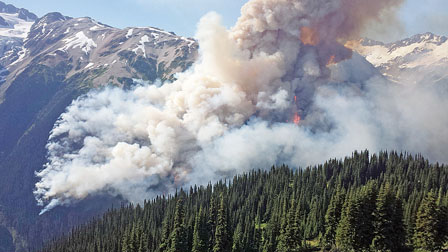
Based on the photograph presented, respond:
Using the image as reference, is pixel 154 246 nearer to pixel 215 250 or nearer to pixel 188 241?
pixel 188 241

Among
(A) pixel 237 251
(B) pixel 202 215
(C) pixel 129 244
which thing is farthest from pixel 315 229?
(C) pixel 129 244

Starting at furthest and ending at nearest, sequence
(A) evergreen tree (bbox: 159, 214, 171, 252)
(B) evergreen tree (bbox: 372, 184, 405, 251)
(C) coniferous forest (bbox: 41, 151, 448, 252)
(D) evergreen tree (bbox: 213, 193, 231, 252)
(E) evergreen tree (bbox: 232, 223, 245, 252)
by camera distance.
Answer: (E) evergreen tree (bbox: 232, 223, 245, 252) < (A) evergreen tree (bbox: 159, 214, 171, 252) < (D) evergreen tree (bbox: 213, 193, 231, 252) < (C) coniferous forest (bbox: 41, 151, 448, 252) < (B) evergreen tree (bbox: 372, 184, 405, 251)

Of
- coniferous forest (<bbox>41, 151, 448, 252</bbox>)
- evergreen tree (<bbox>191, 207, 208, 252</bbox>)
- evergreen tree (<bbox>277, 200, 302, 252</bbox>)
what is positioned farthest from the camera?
evergreen tree (<bbox>191, 207, 208, 252</bbox>)

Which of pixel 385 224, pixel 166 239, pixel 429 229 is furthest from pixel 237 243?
pixel 429 229

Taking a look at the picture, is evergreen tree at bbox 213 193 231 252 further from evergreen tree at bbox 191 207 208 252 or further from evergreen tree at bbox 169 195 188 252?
evergreen tree at bbox 169 195 188 252

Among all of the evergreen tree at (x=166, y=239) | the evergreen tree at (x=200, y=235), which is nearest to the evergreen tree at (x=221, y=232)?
the evergreen tree at (x=200, y=235)

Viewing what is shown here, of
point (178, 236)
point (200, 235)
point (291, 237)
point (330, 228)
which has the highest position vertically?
point (330, 228)

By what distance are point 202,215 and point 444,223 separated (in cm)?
7911

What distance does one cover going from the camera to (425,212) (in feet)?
416

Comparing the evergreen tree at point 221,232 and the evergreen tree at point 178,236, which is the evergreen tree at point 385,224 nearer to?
the evergreen tree at point 221,232

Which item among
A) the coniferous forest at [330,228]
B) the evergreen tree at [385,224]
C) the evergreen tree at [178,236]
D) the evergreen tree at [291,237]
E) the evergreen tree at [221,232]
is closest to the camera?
the evergreen tree at [385,224]

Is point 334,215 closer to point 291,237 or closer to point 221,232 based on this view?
point 291,237

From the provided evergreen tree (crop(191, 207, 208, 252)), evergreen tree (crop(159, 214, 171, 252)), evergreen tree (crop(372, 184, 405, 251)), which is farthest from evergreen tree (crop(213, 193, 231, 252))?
evergreen tree (crop(372, 184, 405, 251))

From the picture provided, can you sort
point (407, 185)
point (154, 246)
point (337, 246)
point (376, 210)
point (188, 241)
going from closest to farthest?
1. point (376, 210)
2. point (337, 246)
3. point (188, 241)
4. point (154, 246)
5. point (407, 185)
